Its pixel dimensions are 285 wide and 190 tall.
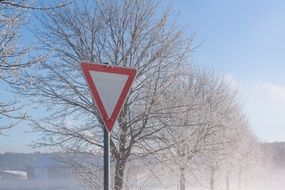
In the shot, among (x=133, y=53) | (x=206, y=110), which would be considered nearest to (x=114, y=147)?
(x=133, y=53)

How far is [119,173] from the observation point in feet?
36.8

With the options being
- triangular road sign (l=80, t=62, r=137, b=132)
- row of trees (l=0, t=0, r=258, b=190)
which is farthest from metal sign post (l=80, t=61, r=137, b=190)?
row of trees (l=0, t=0, r=258, b=190)

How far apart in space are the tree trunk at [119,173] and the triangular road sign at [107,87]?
21.6ft

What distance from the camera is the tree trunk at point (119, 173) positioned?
11.1 m

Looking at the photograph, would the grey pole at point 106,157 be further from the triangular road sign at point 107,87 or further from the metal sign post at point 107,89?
the triangular road sign at point 107,87

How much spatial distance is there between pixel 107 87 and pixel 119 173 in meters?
6.78

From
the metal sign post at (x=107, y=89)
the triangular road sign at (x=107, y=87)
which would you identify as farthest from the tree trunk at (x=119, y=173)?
the triangular road sign at (x=107, y=87)

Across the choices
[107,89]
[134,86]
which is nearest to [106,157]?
[107,89]

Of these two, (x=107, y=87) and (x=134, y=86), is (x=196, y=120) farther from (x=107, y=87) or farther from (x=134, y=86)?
(x=107, y=87)

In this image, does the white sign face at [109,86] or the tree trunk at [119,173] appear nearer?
the white sign face at [109,86]

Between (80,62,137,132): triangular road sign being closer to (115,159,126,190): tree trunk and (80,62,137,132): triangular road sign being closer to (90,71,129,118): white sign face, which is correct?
(90,71,129,118): white sign face

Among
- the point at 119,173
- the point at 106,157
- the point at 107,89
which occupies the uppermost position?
the point at 107,89

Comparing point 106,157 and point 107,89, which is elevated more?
point 107,89

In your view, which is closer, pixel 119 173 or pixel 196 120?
pixel 119 173
